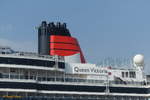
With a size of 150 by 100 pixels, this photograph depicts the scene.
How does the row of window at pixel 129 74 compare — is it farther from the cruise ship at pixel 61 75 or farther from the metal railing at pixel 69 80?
the metal railing at pixel 69 80

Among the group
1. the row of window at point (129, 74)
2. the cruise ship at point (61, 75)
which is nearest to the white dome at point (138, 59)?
the cruise ship at point (61, 75)

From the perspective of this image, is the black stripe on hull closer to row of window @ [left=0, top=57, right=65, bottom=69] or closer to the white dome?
row of window @ [left=0, top=57, right=65, bottom=69]

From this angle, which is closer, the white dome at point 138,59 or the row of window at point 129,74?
the row of window at point 129,74

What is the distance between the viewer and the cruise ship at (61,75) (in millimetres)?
54000

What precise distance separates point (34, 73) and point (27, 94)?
349 centimetres

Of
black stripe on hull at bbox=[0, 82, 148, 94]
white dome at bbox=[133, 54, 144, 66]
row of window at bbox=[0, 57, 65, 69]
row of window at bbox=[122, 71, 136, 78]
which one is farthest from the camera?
white dome at bbox=[133, 54, 144, 66]

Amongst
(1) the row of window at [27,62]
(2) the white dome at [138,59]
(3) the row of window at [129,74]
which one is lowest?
(3) the row of window at [129,74]

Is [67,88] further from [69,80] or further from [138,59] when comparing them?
[138,59]

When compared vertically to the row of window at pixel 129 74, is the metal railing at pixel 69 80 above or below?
below

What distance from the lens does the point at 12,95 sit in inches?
2090

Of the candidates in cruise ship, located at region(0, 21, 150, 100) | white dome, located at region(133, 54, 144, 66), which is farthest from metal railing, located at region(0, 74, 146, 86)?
white dome, located at region(133, 54, 144, 66)

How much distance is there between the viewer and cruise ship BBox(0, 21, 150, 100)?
54.0 meters

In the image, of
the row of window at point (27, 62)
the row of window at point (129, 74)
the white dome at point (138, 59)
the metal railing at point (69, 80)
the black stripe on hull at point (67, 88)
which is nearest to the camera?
the black stripe on hull at point (67, 88)

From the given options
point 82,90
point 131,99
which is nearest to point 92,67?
point 82,90
